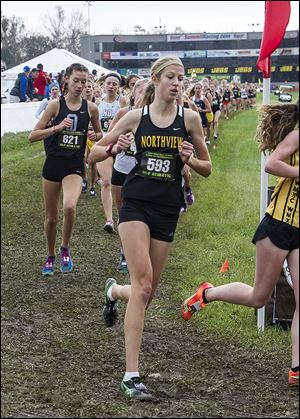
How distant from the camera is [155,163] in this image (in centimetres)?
504

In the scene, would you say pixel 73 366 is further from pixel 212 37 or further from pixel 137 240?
pixel 212 37

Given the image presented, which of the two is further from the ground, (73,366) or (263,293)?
(263,293)

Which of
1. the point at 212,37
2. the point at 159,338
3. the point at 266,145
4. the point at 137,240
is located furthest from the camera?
the point at 212,37

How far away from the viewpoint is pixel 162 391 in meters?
4.95

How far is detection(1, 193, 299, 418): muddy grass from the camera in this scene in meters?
4.53

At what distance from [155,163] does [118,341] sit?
1675 mm

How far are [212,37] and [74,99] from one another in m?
35.8

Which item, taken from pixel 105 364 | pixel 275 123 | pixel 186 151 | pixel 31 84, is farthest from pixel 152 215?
pixel 31 84

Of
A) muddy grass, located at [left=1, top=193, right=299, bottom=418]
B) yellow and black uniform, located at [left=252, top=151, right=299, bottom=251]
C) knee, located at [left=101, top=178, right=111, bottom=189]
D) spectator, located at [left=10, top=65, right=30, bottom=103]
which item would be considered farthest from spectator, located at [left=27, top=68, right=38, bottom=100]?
yellow and black uniform, located at [left=252, top=151, right=299, bottom=251]

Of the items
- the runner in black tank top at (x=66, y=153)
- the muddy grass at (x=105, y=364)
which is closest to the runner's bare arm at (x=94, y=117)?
the runner in black tank top at (x=66, y=153)

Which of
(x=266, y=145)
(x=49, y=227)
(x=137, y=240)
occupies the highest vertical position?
(x=266, y=145)

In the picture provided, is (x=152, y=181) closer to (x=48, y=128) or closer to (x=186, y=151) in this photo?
(x=186, y=151)

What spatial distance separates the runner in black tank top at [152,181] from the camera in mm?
4887

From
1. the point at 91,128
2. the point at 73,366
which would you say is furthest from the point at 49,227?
the point at 73,366
